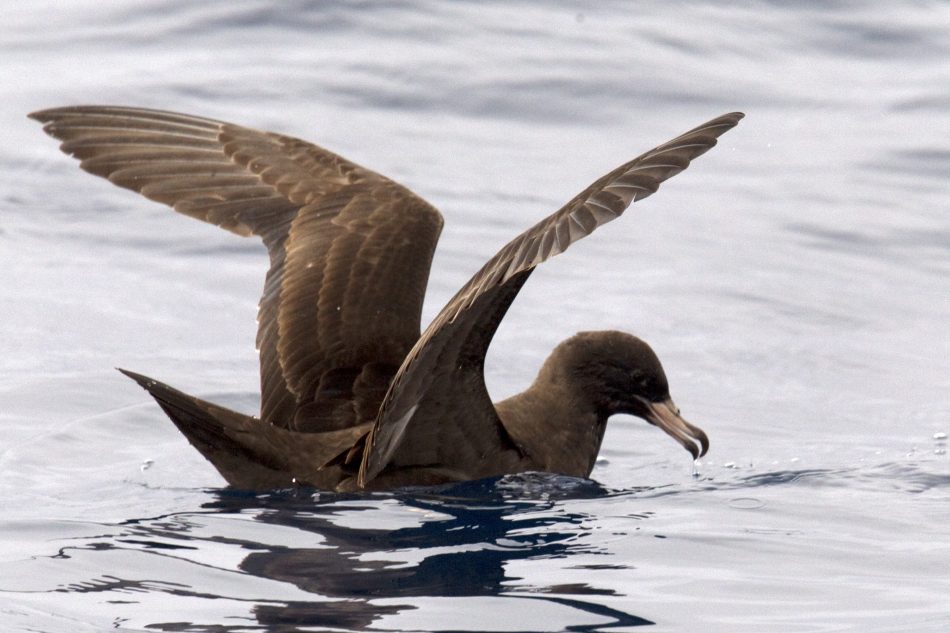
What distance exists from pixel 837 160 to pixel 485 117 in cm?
247

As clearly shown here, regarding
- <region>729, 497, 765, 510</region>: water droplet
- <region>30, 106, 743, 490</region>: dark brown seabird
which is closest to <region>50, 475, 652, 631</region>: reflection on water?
<region>30, 106, 743, 490</region>: dark brown seabird

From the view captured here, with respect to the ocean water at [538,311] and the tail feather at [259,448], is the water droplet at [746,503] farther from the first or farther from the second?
the tail feather at [259,448]

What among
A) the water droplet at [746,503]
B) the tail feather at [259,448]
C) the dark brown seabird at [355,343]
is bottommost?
the water droplet at [746,503]

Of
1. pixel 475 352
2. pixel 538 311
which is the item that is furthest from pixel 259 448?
pixel 538 311

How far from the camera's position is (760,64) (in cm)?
1366

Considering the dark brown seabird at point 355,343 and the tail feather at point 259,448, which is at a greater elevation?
the dark brown seabird at point 355,343

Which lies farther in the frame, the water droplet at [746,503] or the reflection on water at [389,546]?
the water droplet at [746,503]

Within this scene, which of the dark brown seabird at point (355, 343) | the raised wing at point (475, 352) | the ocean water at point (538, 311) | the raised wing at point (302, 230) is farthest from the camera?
the raised wing at point (302, 230)

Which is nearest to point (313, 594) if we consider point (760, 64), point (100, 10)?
point (760, 64)

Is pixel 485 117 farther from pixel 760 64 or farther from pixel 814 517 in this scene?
pixel 814 517

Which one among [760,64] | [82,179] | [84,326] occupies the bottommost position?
[84,326]

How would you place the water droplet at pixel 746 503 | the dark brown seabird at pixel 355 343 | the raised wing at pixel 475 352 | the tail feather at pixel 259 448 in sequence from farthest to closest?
1. the water droplet at pixel 746 503
2. the tail feather at pixel 259 448
3. the dark brown seabird at pixel 355 343
4. the raised wing at pixel 475 352

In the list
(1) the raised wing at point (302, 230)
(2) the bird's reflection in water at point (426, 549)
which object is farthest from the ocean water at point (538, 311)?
(1) the raised wing at point (302, 230)

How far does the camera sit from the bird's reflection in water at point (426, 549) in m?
4.91
